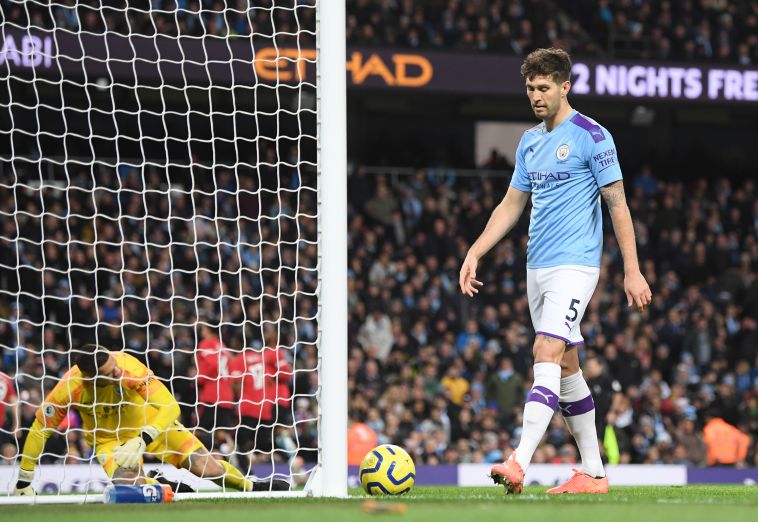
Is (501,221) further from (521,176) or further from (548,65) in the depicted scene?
(548,65)

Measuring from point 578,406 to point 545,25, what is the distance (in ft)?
47.2

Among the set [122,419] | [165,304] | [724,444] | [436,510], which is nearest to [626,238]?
[436,510]

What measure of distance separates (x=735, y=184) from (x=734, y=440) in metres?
7.52

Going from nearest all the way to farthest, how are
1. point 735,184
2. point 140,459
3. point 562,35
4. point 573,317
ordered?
point 573,317 < point 140,459 < point 562,35 < point 735,184

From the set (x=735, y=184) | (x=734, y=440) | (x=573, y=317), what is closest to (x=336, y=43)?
(x=573, y=317)

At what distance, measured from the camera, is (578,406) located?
6449 millimetres

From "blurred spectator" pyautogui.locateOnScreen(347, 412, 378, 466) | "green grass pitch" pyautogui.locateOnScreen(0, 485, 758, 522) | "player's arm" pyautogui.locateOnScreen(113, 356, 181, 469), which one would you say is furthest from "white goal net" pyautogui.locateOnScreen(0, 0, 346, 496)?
"green grass pitch" pyautogui.locateOnScreen(0, 485, 758, 522)

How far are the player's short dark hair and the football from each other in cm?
200

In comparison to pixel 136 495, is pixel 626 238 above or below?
above

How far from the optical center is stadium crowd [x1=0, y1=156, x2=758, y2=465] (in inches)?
569

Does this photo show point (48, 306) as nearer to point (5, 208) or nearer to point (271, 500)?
point (5, 208)

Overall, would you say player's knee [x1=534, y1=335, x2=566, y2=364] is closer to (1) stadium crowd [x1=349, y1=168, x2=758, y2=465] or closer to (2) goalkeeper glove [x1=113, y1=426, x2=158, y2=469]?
(2) goalkeeper glove [x1=113, y1=426, x2=158, y2=469]

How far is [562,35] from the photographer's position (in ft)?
66.1

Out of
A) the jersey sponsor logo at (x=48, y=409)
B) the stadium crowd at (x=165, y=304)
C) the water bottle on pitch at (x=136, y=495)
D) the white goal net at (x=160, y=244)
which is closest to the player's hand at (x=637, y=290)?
the water bottle on pitch at (x=136, y=495)
